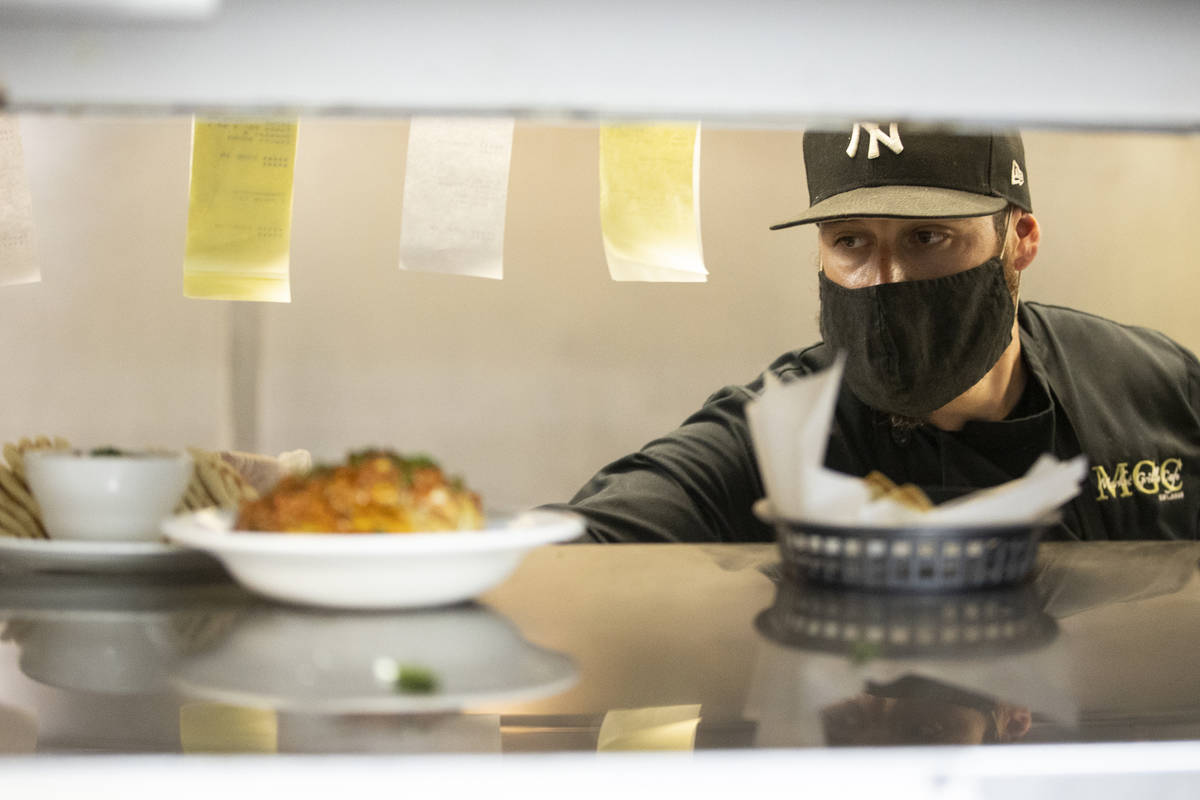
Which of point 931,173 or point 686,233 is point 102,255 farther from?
point 931,173

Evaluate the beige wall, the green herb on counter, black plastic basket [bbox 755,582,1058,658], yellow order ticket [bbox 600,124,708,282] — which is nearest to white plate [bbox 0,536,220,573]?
the green herb on counter

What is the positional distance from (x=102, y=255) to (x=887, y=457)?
231cm

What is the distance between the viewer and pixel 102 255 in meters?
3.14

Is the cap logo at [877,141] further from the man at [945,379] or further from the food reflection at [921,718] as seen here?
the food reflection at [921,718]

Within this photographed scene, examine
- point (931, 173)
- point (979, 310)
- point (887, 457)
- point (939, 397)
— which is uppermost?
point (931, 173)

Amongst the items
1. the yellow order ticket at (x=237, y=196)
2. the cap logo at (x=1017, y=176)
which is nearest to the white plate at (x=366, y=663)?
the yellow order ticket at (x=237, y=196)

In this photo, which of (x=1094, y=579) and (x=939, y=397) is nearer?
(x=1094, y=579)

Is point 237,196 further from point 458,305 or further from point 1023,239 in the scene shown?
point 458,305

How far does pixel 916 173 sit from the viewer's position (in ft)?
6.13

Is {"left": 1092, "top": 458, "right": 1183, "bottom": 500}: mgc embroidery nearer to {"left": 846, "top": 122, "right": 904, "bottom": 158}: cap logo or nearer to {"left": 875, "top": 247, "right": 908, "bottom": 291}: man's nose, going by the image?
{"left": 875, "top": 247, "right": 908, "bottom": 291}: man's nose

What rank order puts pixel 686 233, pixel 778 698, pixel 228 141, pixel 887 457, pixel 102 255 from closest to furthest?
1. pixel 778 698
2. pixel 228 141
3. pixel 686 233
4. pixel 887 457
5. pixel 102 255

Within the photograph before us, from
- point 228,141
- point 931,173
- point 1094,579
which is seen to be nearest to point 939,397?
point 931,173

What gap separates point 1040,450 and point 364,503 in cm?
151

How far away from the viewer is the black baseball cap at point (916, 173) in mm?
1813
